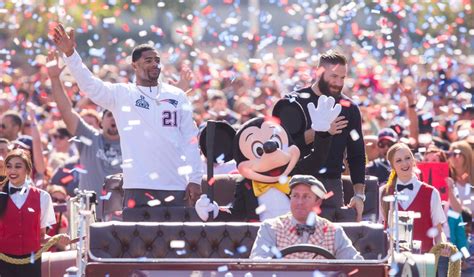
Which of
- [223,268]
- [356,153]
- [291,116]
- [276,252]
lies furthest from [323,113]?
[223,268]

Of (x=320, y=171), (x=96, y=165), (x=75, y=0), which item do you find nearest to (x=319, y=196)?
(x=320, y=171)

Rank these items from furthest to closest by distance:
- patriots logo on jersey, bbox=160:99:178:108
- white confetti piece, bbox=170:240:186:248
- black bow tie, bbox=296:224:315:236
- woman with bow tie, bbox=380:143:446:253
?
1. woman with bow tie, bbox=380:143:446:253
2. patriots logo on jersey, bbox=160:99:178:108
3. white confetti piece, bbox=170:240:186:248
4. black bow tie, bbox=296:224:315:236

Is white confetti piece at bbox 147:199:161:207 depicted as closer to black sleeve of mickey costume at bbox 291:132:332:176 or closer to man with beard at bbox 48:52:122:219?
black sleeve of mickey costume at bbox 291:132:332:176

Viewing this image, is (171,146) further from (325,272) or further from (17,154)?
(325,272)

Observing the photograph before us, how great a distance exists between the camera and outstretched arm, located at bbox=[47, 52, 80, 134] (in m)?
14.5

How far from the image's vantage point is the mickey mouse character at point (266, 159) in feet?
38.4

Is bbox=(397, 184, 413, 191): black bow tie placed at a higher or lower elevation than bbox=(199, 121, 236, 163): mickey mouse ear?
lower

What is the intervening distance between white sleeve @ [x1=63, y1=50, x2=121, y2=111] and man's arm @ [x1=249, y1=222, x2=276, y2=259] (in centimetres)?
311

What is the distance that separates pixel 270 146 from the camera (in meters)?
11.8

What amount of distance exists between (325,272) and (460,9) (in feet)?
65.0

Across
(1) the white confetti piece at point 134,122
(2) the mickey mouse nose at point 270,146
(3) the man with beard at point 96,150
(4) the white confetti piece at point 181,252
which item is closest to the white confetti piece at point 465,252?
(3) the man with beard at point 96,150

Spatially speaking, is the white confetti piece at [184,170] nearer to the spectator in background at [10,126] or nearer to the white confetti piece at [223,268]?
the white confetti piece at [223,268]

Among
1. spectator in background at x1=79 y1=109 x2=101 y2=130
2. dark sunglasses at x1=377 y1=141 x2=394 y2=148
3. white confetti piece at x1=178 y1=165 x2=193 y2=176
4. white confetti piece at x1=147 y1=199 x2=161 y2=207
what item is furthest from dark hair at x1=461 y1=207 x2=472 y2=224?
spectator in background at x1=79 y1=109 x2=101 y2=130

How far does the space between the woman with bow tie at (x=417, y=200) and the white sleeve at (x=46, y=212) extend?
2.89 m
